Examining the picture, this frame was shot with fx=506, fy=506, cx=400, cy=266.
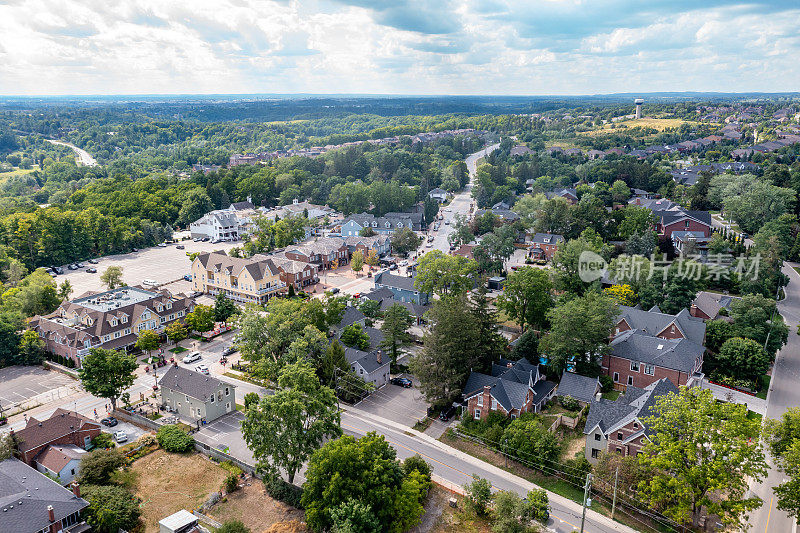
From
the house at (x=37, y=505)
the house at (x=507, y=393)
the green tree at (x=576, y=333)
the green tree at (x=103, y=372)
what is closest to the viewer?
the house at (x=37, y=505)

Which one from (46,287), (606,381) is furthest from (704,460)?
(46,287)

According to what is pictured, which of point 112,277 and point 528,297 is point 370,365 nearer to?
point 528,297

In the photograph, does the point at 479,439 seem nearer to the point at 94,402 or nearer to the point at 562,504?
the point at 562,504

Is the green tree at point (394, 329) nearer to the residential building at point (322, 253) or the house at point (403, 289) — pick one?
the house at point (403, 289)

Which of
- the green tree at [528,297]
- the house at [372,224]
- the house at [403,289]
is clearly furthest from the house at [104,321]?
the house at [372,224]

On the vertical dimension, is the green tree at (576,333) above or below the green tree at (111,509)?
above

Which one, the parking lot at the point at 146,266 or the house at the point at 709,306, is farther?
the parking lot at the point at 146,266
